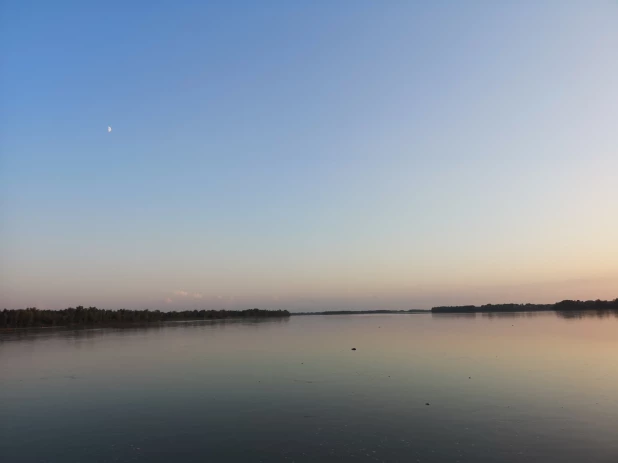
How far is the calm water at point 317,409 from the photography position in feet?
48.2

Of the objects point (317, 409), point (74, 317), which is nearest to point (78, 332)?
point (74, 317)

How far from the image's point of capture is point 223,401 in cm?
2197

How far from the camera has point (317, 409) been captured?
2002 centimetres

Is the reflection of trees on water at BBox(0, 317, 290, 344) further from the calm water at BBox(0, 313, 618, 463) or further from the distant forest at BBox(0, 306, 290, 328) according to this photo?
the calm water at BBox(0, 313, 618, 463)

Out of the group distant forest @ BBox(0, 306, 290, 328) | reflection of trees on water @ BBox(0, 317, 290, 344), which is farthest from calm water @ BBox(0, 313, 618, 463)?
distant forest @ BBox(0, 306, 290, 328)

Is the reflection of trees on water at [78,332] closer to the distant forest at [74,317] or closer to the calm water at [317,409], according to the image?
the distant forest at [74,317]

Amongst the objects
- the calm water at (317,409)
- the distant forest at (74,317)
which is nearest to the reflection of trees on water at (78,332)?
the distant forest at (74,317)

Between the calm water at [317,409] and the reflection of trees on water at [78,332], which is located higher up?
the calm water at [317,409]

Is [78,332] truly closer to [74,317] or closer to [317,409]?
[74,317]

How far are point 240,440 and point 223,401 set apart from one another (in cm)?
647

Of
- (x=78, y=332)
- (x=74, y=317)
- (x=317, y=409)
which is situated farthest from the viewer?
(x=74, y=317)

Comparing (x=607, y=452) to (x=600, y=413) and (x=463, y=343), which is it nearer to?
(x=600, y=413)

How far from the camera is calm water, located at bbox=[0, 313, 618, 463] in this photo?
14.7 meters

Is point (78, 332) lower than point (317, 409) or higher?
lower
